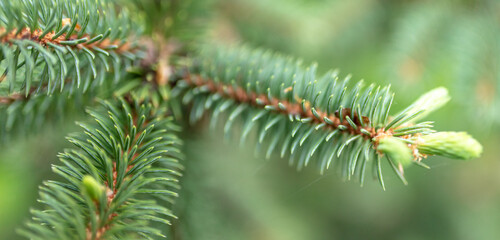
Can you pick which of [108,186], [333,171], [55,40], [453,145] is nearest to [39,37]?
[55,40]

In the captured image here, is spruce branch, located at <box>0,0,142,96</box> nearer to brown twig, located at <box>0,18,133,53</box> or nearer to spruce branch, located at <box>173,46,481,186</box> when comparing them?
brown twig, located at <box>0,18,133,53</box>

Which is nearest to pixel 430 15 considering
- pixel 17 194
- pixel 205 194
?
pixel 205 194

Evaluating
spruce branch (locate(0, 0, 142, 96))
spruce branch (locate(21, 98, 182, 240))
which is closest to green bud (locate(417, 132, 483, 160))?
spruce branch (locate(21, 98, 182, 240))

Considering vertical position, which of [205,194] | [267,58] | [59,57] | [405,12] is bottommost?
[205,194]

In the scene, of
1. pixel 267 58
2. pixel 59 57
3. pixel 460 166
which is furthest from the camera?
pixel 460 166

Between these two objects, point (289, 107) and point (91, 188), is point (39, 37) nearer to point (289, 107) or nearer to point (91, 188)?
point (91, 188)

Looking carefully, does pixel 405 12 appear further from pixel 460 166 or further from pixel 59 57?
pixel 59 57
